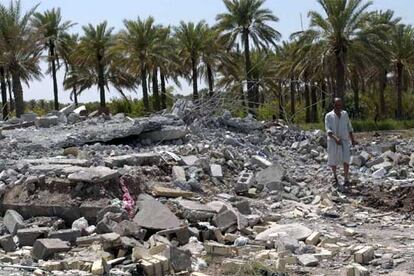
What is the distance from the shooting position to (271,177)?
980 cm

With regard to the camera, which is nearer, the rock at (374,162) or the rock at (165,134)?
the rock at (165,134)

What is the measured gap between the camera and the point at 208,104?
1328cm

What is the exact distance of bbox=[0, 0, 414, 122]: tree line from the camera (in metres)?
27.1

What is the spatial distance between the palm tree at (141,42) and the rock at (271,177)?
74.1 ft

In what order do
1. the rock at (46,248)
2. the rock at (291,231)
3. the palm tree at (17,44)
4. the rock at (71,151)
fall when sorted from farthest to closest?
1. the palm tree at (17,44)
2. the rock at (71,151)
3. the rock at (291,231)
4. the rock at (46,248)

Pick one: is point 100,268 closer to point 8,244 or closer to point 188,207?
point 8,244

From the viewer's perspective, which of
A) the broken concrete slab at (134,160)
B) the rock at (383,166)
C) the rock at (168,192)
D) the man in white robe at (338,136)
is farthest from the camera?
the rock at (383,166)

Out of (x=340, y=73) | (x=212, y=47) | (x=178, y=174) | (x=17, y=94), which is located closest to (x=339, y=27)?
(x=340, y=73)

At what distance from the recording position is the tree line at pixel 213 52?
1067 inches

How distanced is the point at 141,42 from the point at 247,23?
5.62 metres

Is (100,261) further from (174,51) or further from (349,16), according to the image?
(174,51)

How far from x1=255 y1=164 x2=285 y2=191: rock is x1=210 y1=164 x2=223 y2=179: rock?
609mm

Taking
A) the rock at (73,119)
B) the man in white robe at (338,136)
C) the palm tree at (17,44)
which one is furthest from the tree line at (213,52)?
the man in white robe at (338,136)

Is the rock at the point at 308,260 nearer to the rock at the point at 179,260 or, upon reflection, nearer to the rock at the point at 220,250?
the rock at the point at 220,250
